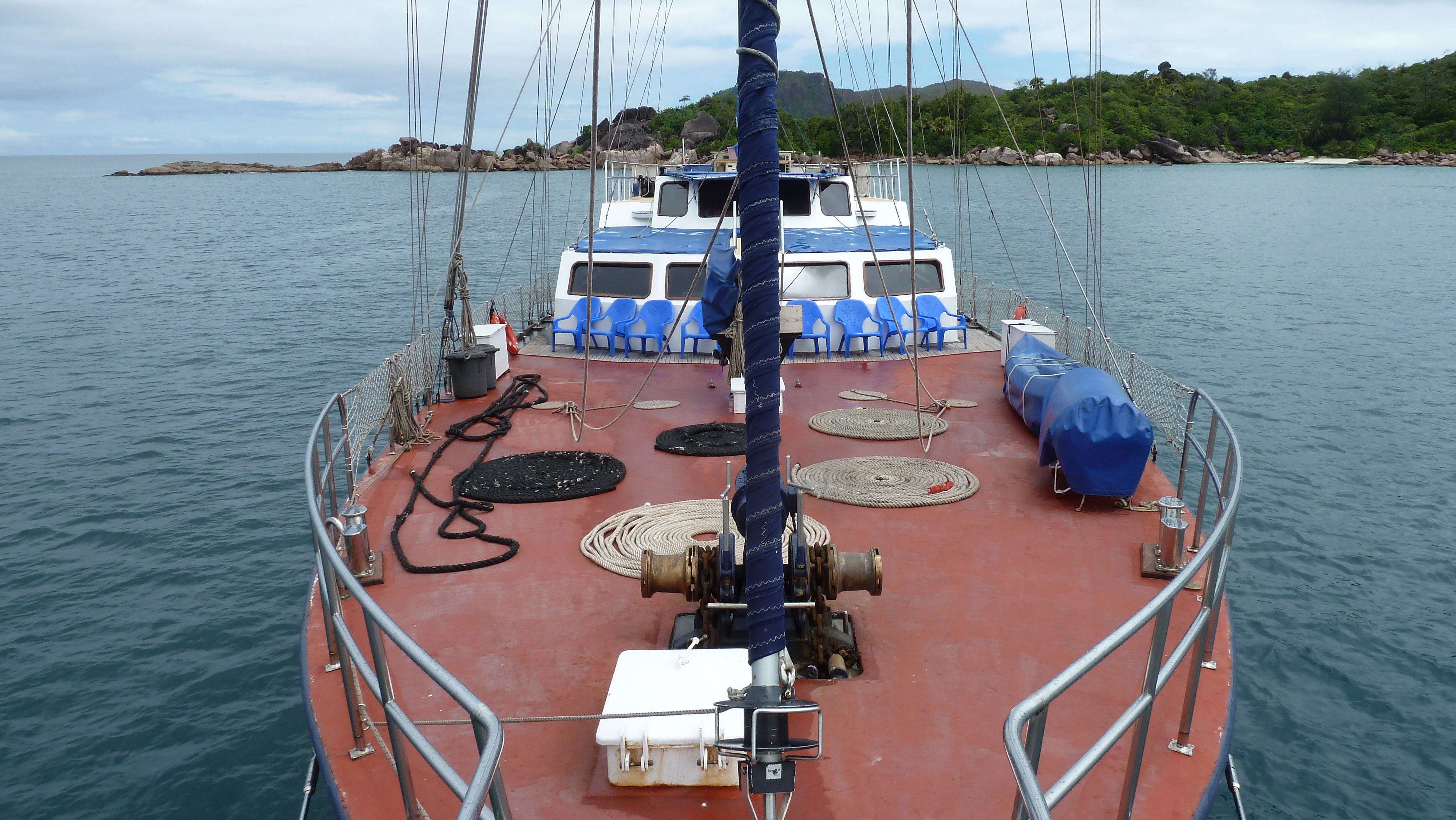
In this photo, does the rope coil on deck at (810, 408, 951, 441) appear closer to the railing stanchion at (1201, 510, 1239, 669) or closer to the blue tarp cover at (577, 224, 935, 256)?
the blue tarp cover at (577, 224, 935, 256)

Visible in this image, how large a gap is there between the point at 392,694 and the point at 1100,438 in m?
5.99

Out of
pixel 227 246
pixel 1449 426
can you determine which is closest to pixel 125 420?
pixel 1449 426

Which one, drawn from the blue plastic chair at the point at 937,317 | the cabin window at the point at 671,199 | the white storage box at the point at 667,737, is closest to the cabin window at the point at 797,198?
the cabin window at the point at 671,199

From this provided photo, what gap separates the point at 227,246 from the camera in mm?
47438

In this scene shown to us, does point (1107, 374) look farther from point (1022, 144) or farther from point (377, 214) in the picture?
point (1022, 144)

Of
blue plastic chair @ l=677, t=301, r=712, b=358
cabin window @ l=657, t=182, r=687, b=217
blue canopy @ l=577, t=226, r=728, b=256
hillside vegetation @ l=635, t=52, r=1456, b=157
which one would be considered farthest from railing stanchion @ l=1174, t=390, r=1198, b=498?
hillside vegetation @ l=635, t=52, r=1456, b=157

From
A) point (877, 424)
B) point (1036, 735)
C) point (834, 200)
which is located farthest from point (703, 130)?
point (1036, 735)

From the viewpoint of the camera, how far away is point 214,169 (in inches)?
6255

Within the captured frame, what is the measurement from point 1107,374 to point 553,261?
37223mm

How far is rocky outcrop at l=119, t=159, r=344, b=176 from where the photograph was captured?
15750cm

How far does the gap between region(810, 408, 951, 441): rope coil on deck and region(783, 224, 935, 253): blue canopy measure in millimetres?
3456

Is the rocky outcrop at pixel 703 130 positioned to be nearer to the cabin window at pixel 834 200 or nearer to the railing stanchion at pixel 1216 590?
the cabin window at pixel 834 200

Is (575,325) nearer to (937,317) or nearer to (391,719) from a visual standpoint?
(937,317)

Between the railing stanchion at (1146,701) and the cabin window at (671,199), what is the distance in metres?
13.4
